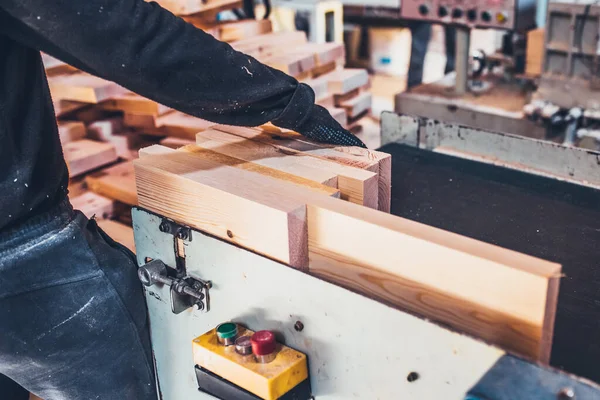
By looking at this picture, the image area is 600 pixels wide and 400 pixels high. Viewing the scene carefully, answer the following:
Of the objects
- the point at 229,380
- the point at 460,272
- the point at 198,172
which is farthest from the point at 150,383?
the point at 460,272

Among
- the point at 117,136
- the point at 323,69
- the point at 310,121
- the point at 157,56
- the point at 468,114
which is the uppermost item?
the point at 157,56

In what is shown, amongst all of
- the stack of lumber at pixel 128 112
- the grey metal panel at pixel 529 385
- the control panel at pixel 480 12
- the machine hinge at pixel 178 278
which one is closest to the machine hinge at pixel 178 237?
the machine hinge at pixel 178 278

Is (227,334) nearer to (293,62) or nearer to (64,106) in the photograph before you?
(293,62)

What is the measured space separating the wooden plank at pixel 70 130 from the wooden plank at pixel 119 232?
0.37 meters

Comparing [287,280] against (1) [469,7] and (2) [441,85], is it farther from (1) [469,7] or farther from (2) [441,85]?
(2) [441,85]

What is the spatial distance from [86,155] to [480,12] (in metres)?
2.06

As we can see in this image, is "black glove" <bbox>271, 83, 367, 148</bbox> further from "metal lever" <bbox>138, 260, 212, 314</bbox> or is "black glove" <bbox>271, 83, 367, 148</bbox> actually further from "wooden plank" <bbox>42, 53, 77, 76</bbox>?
"wooden plank" <bbox>42, 53, 77, 76</bbox>

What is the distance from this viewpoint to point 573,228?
152 cm

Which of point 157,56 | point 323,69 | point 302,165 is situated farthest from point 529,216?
point 323,69

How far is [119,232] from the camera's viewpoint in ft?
8.43

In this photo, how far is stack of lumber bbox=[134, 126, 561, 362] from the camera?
100 cm

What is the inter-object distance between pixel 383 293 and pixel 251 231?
26 cm

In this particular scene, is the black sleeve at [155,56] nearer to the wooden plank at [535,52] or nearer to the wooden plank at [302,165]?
the wooden plank at [302,165]

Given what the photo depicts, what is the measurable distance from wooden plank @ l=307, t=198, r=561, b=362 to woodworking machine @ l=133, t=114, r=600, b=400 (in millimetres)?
62
